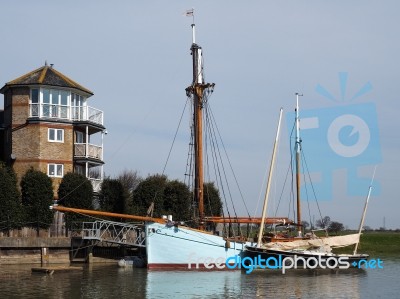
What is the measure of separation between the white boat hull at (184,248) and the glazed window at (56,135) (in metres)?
16.1

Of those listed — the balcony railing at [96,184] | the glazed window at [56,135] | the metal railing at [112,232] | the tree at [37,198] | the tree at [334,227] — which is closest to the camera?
Answer: the metal railing at [112,232]

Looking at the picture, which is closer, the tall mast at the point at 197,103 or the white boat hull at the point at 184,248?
the white boat hull at the point at 184,248

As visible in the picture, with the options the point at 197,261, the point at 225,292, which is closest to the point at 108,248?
the point at 197,261

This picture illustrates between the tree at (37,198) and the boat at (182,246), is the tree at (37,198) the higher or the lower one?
the higher one

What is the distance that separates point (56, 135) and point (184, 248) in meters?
18.3

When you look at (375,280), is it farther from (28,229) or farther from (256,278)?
(28,229)

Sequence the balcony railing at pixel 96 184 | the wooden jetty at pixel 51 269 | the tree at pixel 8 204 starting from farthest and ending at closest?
the balcony railing at pixel 96 184 → the tree at pixel 8 204 → the wooden jetty at pixel 51 269

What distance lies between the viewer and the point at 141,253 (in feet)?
167

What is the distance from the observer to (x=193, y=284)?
119ft

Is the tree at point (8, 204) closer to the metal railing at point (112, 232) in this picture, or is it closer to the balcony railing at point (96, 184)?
the metal railing at point (112, 232)

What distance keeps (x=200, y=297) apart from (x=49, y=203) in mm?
21382

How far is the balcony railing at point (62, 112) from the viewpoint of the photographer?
56.1m

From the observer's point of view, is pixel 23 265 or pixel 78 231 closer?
pixel 23 265

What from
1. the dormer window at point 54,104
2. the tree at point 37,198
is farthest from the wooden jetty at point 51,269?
the dormer window at point 54,104
